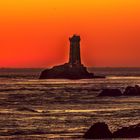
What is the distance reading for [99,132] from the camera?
44.0m

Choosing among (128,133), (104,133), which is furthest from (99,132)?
(128,133)

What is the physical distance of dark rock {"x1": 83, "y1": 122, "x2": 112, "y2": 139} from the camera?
4391 centimetres

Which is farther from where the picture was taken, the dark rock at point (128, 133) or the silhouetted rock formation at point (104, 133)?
the dark rock at point (128, 133)

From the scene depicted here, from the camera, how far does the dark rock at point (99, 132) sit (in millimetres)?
43906

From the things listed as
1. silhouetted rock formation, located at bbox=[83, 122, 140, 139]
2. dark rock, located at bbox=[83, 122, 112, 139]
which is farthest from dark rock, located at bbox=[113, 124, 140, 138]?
dark rock, located at bbox=[83, 122, 112, 139]

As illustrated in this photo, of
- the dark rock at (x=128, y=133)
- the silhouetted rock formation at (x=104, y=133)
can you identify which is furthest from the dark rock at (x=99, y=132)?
the dark rock at (x=128, y=133)

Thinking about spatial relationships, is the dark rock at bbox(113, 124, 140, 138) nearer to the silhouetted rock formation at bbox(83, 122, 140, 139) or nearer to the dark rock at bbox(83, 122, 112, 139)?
the silhouetted rock formation at bbox(83, 122, 140, 139)

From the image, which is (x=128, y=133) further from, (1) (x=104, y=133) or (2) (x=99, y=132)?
(2) (x=99, y=132)

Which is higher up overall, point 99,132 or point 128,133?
point 99,132

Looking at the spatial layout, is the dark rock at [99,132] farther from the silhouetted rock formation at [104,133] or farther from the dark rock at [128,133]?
the dark rock at [128,133]

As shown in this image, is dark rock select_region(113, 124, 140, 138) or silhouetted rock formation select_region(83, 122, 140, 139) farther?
dark rock select_region(113, 124, 140, 138)

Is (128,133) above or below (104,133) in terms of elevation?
below

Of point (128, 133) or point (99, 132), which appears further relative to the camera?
point (128, 133)

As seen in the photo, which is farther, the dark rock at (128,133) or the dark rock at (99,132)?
the dark rock at (128,133)
